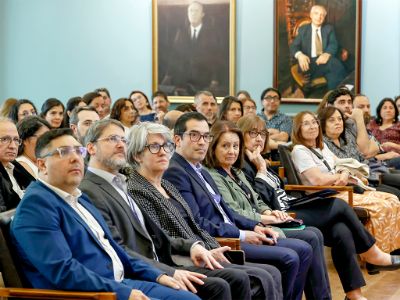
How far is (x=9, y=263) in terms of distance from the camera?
3.02m

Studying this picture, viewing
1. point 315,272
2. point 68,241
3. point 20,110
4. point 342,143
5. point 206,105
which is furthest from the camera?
point 206,105

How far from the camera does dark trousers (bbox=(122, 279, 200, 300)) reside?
3301 millimetres

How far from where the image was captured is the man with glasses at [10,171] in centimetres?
434

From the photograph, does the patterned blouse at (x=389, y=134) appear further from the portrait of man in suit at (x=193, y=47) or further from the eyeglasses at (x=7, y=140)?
the eyeglasses at (x=7, y=140)

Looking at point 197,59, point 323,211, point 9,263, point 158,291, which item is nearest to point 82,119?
point 323,211

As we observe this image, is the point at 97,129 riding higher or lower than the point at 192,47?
lower

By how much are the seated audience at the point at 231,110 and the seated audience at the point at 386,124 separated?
238 centimetres

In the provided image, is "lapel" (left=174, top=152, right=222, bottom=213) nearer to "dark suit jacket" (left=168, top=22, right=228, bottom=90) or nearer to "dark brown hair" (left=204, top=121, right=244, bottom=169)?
"dark brown hair" (left=204, top=121, right=244, bottom=169)

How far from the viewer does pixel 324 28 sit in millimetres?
9938

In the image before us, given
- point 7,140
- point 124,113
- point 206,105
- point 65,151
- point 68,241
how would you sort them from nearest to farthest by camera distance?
point 68,241 < point 65,151 < point 7,140 < point 124,113 < point 206,105

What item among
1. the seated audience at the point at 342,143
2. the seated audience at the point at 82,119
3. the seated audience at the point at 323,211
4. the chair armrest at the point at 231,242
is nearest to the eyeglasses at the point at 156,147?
the chair armrest at the point at 231,242

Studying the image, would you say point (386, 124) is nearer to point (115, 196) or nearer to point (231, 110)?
point (231, 110)

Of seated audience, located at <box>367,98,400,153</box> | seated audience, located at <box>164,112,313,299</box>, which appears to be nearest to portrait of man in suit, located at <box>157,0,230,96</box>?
seated audience, located at <box>367,98,400,153</box>

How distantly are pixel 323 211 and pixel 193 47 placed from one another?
211 inches
